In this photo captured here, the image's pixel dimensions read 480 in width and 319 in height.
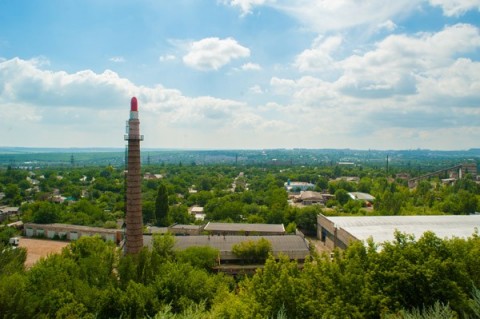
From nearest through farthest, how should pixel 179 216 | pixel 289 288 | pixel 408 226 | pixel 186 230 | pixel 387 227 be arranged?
pixel 289 288 → pixel 387 227 → pixel 408 226 → pixel 186 230 → pixel 179 216

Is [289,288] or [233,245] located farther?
[233,245]

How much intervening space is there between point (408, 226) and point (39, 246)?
102 feet

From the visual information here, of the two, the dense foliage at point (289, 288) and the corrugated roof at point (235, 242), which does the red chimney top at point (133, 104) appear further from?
the dense foliage at point (289, 288)

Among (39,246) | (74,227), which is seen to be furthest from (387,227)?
(39,246)

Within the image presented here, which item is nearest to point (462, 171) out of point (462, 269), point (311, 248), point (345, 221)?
point (345, 221)

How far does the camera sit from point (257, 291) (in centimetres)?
1266

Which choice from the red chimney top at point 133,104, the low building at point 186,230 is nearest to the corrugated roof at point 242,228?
the low building at point 186,230

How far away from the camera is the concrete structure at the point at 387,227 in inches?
960

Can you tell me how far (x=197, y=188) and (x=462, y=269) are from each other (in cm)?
6093

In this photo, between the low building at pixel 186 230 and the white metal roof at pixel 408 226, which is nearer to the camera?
the white metal roof at pixel 408 226

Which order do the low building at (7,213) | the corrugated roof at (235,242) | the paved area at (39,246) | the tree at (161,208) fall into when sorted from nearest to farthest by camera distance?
the corrugated roof at (235,242) → the paved area at (39,246) → the tree at (161,208) → the low building at (7,213)

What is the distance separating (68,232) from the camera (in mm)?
34188

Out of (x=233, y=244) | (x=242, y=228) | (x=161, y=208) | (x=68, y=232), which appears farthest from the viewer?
(x=161, y=208)

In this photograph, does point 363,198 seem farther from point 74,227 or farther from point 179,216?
point 74,227
